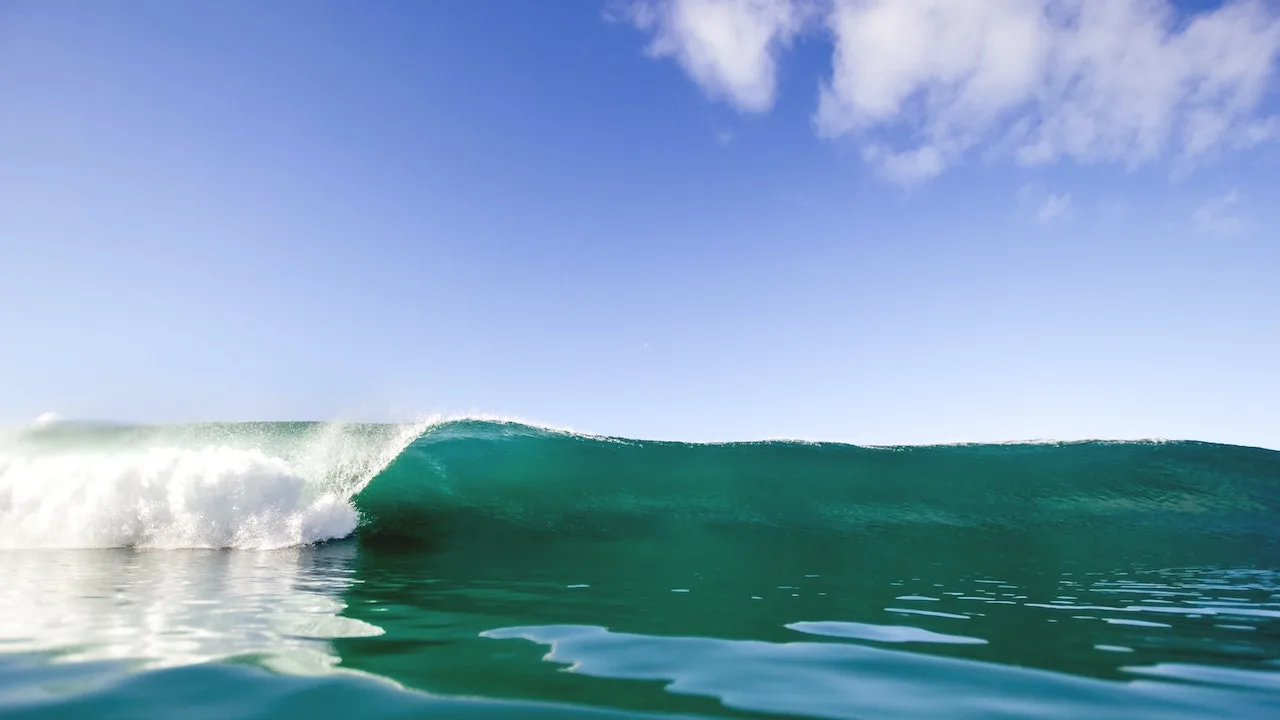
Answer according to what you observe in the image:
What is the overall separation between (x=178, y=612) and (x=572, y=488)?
7285 millimetres

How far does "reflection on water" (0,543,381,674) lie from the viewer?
7.25 ft

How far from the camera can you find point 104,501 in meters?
8.27

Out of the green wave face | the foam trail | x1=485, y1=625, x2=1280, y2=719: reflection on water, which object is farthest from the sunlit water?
the green wave face

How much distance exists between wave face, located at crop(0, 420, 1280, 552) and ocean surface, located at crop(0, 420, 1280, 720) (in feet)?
0.15

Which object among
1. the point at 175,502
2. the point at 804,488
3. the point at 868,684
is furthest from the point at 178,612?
the point at 804,488

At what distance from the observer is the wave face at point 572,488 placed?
8258 mm

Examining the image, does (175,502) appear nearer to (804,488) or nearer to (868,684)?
(804,488)

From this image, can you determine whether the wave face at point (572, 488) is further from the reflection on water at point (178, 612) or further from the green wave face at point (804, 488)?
the reflection on water at point (178, 612)

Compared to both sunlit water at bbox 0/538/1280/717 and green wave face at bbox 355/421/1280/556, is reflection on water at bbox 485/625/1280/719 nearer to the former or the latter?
sunlit water at bbox 0/538/1280/717

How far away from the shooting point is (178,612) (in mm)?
3064

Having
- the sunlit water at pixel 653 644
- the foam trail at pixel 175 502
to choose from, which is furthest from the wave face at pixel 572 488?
the sunlit water at pixel 653 644

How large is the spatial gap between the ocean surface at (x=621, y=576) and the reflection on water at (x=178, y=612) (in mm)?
24

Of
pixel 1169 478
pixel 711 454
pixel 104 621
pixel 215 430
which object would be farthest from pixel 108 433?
pixel 1169 478

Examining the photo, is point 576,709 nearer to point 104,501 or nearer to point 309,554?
point 309,554
